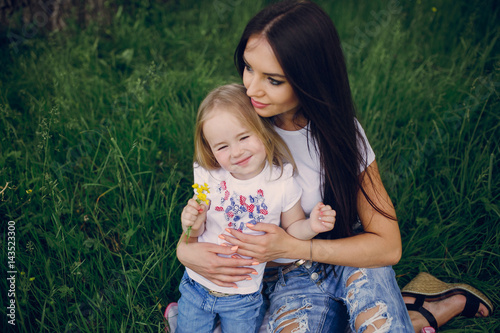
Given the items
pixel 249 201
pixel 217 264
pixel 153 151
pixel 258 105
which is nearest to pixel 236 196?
pixel 249 201

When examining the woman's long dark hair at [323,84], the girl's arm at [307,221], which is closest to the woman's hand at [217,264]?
the girl's arm at [307,221]

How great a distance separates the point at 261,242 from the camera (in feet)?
5.10

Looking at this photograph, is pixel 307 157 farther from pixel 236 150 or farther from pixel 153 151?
pixel 153 151

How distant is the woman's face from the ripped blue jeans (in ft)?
2.55

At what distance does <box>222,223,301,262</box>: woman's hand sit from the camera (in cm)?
156

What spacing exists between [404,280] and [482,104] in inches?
53.3

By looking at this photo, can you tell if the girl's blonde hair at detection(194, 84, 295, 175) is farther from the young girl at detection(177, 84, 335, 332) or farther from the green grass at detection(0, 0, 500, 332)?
the green grass at detection(0, 0, 500, 332)

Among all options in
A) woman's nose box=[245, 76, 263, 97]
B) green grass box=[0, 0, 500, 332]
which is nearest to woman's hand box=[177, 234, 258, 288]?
green grass box=[0, 0, 500, 332]

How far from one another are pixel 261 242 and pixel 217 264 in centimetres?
21

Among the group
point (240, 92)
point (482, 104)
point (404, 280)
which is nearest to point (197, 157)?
point (240, 92)

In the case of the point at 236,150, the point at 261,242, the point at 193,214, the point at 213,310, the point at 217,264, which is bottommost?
the point at 213,310

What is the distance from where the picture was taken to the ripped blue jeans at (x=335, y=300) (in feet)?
5.15

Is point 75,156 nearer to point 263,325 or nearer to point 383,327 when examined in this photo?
point 263,325

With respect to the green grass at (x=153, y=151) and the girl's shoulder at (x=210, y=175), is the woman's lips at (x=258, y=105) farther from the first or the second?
the green grass at (x=153, y=151)
